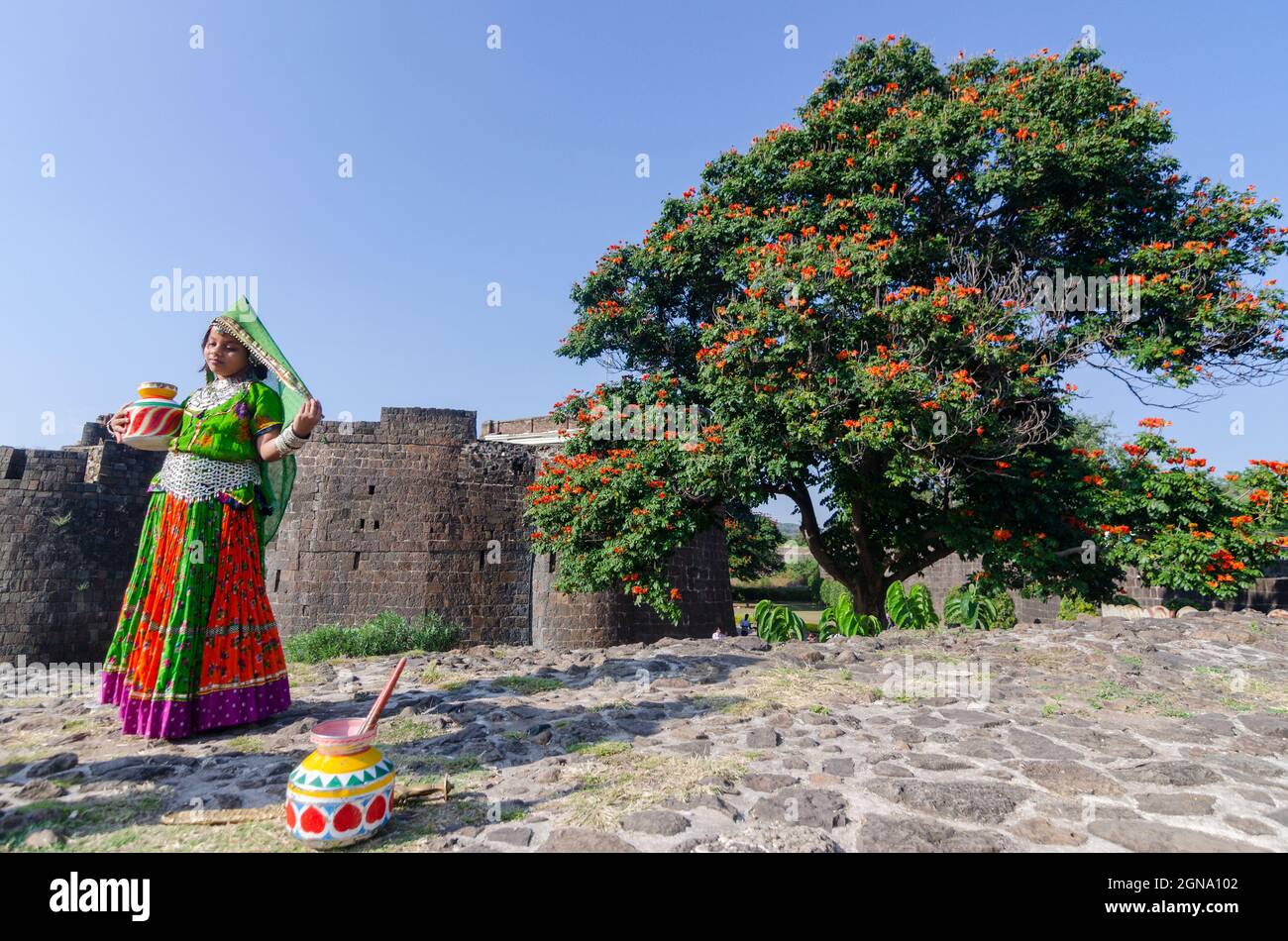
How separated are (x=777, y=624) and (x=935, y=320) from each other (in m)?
4.73

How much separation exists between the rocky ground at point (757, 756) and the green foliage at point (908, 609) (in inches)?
127

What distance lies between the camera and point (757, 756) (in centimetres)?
397

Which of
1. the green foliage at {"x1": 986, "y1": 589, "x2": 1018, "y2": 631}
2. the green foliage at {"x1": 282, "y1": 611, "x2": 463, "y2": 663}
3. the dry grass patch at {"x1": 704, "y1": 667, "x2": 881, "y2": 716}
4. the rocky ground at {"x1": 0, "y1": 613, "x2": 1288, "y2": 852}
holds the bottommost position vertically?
the green foliage at {"x1": 986, "y1": 589, "x2": 1018, "y2": 631}

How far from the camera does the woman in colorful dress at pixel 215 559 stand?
430 cm

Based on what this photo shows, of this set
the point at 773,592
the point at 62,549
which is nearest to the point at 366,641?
the point at 62,549

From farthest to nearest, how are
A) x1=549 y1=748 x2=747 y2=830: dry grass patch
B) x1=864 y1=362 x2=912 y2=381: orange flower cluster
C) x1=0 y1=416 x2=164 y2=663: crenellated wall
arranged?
x1=0 y1=416 x2=164 y2=663: crenellated wall, x1=864 y1=362 x2=912 y2=381: orange flower cluster, x1=549 y1=748 x2=747 y2=830: dry grass patch

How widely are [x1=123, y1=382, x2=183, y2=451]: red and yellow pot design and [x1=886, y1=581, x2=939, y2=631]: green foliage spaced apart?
916 cm

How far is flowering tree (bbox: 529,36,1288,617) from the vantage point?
8.22 m

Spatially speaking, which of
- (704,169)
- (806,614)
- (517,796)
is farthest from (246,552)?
(806,614)

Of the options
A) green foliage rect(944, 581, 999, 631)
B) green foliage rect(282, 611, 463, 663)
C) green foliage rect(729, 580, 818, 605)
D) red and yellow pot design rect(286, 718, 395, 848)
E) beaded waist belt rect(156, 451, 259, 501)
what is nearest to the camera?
red and yellow pot design rect(286, 718, 395, 848)

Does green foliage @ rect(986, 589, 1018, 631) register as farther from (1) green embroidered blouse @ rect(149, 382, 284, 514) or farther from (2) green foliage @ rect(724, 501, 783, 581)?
(1) green embroidered blouse @ rect(149, 382, 284, 514)

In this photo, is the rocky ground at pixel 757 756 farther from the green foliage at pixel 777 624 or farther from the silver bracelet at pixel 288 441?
the green foliage at pixel 777 624

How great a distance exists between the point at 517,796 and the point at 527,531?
38.0ft

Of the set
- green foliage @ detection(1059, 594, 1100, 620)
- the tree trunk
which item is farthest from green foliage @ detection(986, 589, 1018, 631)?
the tree trunk
